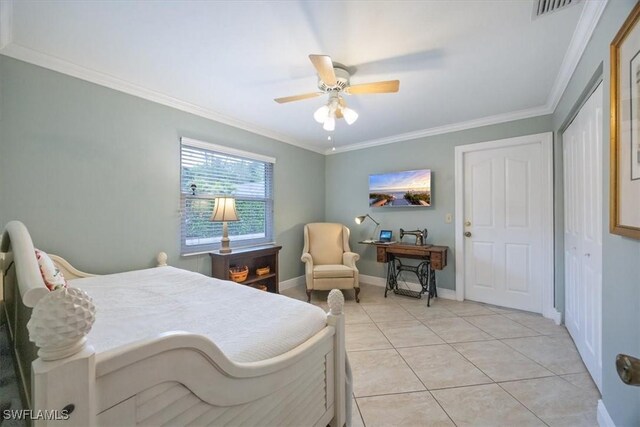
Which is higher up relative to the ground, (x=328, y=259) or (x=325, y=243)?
(x=325, y=243)

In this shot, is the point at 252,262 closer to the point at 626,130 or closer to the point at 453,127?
the point at 453,127

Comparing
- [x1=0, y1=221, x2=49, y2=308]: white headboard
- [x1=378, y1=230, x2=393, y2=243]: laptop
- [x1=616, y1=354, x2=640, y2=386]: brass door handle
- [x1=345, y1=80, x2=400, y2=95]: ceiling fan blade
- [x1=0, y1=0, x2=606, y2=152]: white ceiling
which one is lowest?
[x1=616, y1=354, x2=640, y2=386]: brass door handle

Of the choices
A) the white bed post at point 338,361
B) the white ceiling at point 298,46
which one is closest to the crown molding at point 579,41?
the white ceiling at point 298,46

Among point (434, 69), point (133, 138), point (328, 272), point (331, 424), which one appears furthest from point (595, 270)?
point (133, 138)

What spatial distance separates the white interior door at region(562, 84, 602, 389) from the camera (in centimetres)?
166

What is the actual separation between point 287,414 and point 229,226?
8.20 ft

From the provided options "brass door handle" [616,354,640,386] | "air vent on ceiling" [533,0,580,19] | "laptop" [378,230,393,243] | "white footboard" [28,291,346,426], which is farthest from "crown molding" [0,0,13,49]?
"laptop" [378,230,393,243]

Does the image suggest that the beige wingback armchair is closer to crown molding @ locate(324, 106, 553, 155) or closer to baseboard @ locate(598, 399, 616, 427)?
crown molding @ locate(324, 106, 553, 155)

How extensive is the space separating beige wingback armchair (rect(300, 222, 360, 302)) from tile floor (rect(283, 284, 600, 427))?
0.50m

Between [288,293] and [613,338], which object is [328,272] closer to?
[288,293]

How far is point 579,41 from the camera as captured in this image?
168cm

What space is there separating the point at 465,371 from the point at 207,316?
186cm

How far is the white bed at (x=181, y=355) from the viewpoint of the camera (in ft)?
1.77

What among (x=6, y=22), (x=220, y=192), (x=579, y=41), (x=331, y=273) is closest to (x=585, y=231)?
(x=579, y=41)
